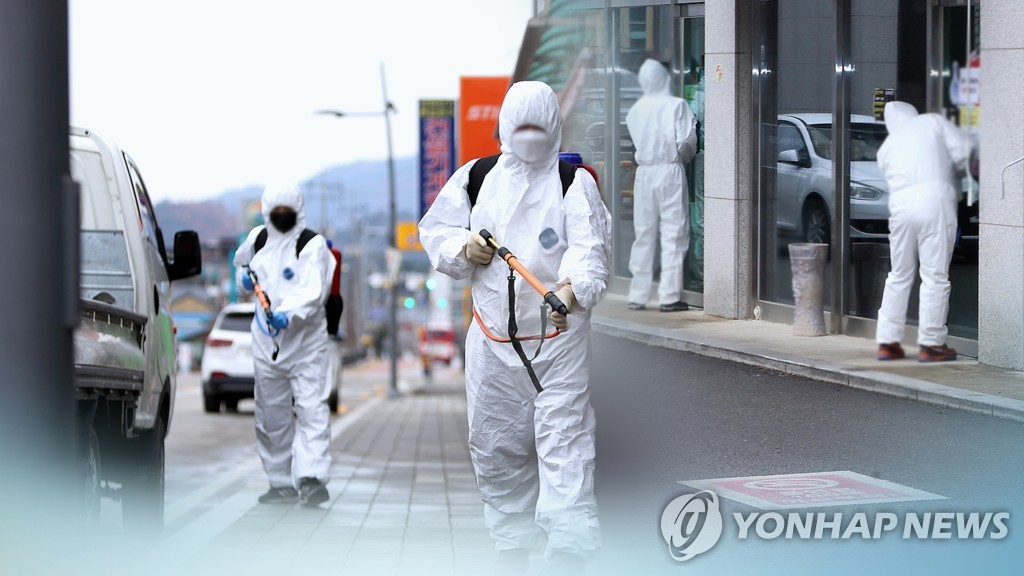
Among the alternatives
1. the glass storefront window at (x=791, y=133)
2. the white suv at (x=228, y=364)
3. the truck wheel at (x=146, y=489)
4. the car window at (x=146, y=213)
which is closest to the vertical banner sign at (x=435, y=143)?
the white suv at (x=228, y=364)

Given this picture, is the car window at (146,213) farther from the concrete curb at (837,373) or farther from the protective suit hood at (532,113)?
the concrete curb at (837,373)

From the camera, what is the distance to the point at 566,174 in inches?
189

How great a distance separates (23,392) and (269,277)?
460cm

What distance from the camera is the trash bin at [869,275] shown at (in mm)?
3283

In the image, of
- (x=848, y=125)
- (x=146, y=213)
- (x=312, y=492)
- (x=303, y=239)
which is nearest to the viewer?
(x=848, y=125)

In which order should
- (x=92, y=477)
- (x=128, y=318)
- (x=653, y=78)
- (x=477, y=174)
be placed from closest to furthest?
(x=653, y=78)
(x=477, y=174)
(x=92, y=477)
(x=128, y=318)

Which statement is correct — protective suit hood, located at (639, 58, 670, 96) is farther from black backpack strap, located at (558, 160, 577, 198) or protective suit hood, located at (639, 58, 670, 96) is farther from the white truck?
the white truck

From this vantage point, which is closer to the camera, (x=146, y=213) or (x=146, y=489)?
(x=146, y=489)

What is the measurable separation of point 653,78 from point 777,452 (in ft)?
3.70

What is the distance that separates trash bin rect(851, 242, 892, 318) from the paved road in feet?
0.89

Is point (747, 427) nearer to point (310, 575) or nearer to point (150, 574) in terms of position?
point (310, 575)

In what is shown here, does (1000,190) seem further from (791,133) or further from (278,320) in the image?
(278,320)

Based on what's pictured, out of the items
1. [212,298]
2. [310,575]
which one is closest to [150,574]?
[310,575]

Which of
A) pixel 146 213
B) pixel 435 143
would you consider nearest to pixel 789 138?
pixel 146 213
